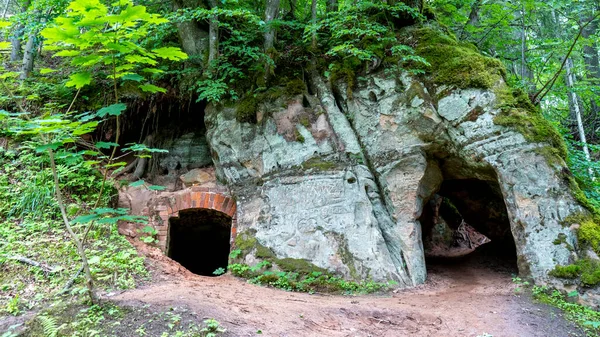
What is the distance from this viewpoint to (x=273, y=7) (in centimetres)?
731

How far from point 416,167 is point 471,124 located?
111 cm

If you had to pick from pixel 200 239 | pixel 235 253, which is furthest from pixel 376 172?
pixel 200 239

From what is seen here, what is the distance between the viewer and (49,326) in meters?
2.93

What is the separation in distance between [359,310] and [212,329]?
1.86 metres

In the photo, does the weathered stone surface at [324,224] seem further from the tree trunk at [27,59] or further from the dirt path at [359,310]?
the tree trunk at [27,59]

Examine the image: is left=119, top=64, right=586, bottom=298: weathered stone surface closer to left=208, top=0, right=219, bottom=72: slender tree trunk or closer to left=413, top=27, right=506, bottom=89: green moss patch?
left=413, top=27, right=506, bottom=89: green moss patch

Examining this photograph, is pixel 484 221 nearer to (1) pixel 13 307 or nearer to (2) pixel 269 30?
(2) pixel 269 30

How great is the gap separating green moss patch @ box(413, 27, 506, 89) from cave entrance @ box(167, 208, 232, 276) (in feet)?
16.4

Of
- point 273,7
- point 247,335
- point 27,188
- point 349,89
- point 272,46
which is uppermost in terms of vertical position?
point 273,7

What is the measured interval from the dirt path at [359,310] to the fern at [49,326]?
0.60 meters

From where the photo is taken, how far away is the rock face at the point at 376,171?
5309 millimetres

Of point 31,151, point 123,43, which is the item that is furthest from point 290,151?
point 31,151

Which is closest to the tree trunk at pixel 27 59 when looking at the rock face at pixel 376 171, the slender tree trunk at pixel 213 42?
the slender tree trunk at pixel 213 42

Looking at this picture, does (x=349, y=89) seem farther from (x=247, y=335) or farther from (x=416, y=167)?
(x=247, y=335)
